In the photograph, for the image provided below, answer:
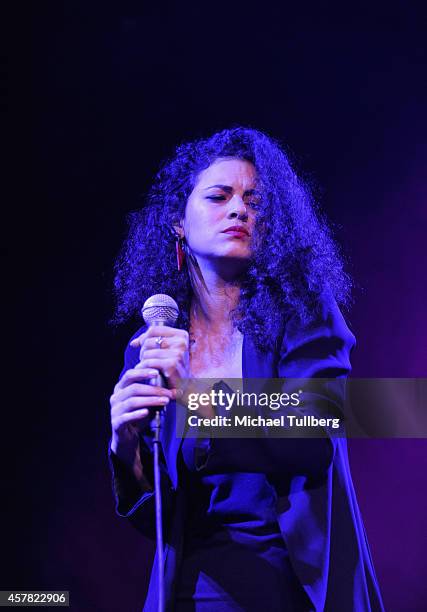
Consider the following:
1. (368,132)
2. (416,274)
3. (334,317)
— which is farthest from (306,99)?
(334,317)

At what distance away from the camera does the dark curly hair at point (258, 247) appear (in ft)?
5.30

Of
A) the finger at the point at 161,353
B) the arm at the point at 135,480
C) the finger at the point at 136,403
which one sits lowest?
the arm at the point at 135,480

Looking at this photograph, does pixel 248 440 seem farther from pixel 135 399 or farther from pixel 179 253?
pixel 179 253

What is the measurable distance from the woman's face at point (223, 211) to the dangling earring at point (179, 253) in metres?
0.03

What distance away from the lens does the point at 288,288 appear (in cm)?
162

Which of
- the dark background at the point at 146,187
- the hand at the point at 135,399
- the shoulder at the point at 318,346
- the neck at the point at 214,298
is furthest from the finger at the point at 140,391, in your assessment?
the dark background at the point at 146,187

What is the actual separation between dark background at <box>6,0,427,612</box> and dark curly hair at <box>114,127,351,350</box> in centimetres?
17

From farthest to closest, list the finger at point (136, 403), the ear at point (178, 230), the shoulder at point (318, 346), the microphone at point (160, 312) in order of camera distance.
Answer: the ear at point (178, 230) → the shoulder at point (318, 346) → the microphone at point (160, 312) → the finger at point (136, 403)

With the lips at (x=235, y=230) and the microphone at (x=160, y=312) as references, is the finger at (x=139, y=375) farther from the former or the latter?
the lips at (x=235, y=230)

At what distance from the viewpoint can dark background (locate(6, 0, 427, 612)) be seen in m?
2.15

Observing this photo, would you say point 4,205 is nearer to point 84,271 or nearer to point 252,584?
point 84,271

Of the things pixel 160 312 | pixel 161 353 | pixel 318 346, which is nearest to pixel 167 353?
pixel 161 353

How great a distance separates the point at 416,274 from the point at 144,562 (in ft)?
3.95

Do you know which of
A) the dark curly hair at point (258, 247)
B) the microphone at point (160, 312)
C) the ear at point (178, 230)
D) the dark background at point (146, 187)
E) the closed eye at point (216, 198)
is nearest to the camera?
the microphone at point (160, 312)
